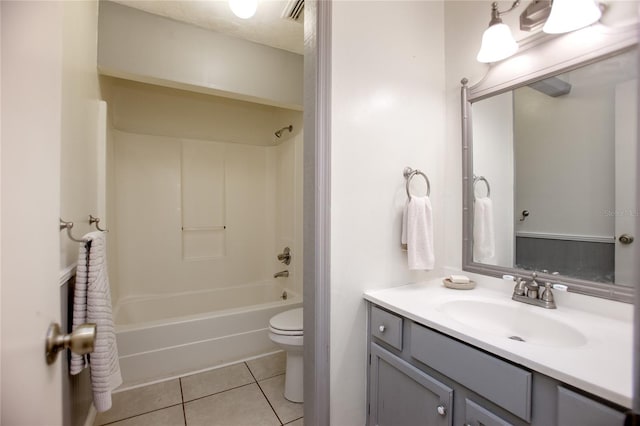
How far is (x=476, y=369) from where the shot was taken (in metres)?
0.86

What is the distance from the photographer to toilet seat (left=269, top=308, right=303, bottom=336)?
5.59 ft

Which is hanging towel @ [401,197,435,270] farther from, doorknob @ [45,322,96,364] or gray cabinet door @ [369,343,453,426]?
doorknob @ [45,322,96,364]

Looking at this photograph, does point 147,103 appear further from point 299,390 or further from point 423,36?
point 299,390

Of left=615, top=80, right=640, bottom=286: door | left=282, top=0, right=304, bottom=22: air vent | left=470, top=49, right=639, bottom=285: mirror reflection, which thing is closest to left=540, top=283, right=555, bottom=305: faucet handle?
left=470, top=49, right=639, bottom=285: mirror reflection

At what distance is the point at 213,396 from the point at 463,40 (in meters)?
2.66

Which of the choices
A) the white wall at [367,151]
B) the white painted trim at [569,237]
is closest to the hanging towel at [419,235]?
the white wall at [367,151]

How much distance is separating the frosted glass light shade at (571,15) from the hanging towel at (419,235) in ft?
2.84

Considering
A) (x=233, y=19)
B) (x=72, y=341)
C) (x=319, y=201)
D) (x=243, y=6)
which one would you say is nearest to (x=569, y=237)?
(x=319, y=201)

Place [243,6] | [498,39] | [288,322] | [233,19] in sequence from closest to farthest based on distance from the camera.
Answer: [498,39], [243,6], [288,322], [233,19]

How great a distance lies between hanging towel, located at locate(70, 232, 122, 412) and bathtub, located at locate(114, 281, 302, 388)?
896 mm

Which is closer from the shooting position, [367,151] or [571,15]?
[571,15]

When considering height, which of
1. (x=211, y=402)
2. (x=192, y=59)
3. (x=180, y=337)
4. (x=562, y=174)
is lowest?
(x=211, y=402)

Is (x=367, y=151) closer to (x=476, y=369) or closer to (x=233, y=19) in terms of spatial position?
(x=476, y=369)

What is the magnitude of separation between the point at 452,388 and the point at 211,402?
149 centimetres
